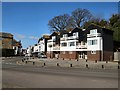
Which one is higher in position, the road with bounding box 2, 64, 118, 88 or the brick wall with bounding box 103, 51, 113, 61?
the brick wall with bounding box 103, 51, 113, 61

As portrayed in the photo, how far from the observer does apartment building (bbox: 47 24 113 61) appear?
2461 inches

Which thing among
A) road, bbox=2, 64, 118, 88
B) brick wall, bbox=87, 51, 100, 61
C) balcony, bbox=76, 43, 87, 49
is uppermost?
balcony, bbox=76, 43, 87, 49

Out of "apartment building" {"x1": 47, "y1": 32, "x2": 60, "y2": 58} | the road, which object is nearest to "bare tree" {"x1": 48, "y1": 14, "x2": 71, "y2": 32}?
"apartment building" {"x1": 47, "y1": 32, "x2": 60, "y2": 58}

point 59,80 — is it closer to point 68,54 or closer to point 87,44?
point 87,44

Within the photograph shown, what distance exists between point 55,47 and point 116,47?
2155 cm

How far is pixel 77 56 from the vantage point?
6994cm

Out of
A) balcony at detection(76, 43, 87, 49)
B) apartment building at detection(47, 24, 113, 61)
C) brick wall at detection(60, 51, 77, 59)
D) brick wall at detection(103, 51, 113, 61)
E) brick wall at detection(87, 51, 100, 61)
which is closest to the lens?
brick wall at detection(87, 51, 100, 61)

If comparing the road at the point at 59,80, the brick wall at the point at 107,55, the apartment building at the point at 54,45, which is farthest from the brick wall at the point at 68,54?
the road at the point at 59,80

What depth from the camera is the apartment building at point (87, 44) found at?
62.5m

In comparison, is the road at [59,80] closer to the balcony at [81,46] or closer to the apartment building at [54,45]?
the balcony at [81,46]

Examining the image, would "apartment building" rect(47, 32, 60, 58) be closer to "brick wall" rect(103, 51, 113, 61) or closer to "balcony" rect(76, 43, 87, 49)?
"balcony" rect(76, 43, 87, 49)

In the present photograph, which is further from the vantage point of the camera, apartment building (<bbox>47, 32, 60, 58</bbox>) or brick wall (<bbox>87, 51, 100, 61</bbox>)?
apartment building (<bbox>47, 32, 60, 58</bbox>)

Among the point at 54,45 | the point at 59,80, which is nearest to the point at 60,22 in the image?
the point at 54,45

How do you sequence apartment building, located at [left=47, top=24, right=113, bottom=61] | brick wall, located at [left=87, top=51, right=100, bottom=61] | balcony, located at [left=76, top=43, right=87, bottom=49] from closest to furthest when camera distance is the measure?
brick wall, located at [left=87, top=51, right=100, bottom=61] < apartment building, located at [left=47, top=24, right=113, bottom=61] < balcony, located at [left=76, top=43, right=87, bottom=49]
